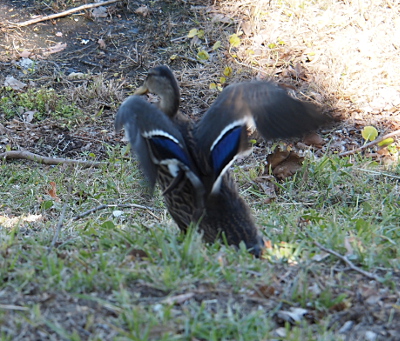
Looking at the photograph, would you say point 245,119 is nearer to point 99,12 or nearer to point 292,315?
point 292,315

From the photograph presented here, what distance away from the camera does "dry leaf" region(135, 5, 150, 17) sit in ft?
28.3

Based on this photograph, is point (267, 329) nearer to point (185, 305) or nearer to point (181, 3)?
point (185, 305)

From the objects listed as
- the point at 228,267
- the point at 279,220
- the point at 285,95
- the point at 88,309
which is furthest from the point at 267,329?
the point at 279,220

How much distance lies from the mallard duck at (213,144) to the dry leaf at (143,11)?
4.91 metres

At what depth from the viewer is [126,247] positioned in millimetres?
3377

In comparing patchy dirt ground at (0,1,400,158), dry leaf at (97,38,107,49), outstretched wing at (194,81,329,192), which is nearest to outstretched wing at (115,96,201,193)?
outstretched wing at (194,81,329,192)

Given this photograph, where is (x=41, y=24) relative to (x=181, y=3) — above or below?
below

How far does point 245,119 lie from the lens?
12.3ft

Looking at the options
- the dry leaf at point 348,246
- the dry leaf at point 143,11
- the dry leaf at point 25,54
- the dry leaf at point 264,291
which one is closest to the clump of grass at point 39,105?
the dry leaf at point 25,54

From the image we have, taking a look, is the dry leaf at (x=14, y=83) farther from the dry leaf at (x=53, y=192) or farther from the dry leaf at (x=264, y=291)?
the dry leaf at (x=264, y=291)

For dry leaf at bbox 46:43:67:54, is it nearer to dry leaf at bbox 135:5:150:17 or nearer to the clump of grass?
the clump of grass

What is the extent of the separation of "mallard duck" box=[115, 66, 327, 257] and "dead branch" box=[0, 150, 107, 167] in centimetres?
246

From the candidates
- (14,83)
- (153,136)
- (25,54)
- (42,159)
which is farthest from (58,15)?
(153,136)

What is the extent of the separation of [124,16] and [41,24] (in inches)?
43.8
